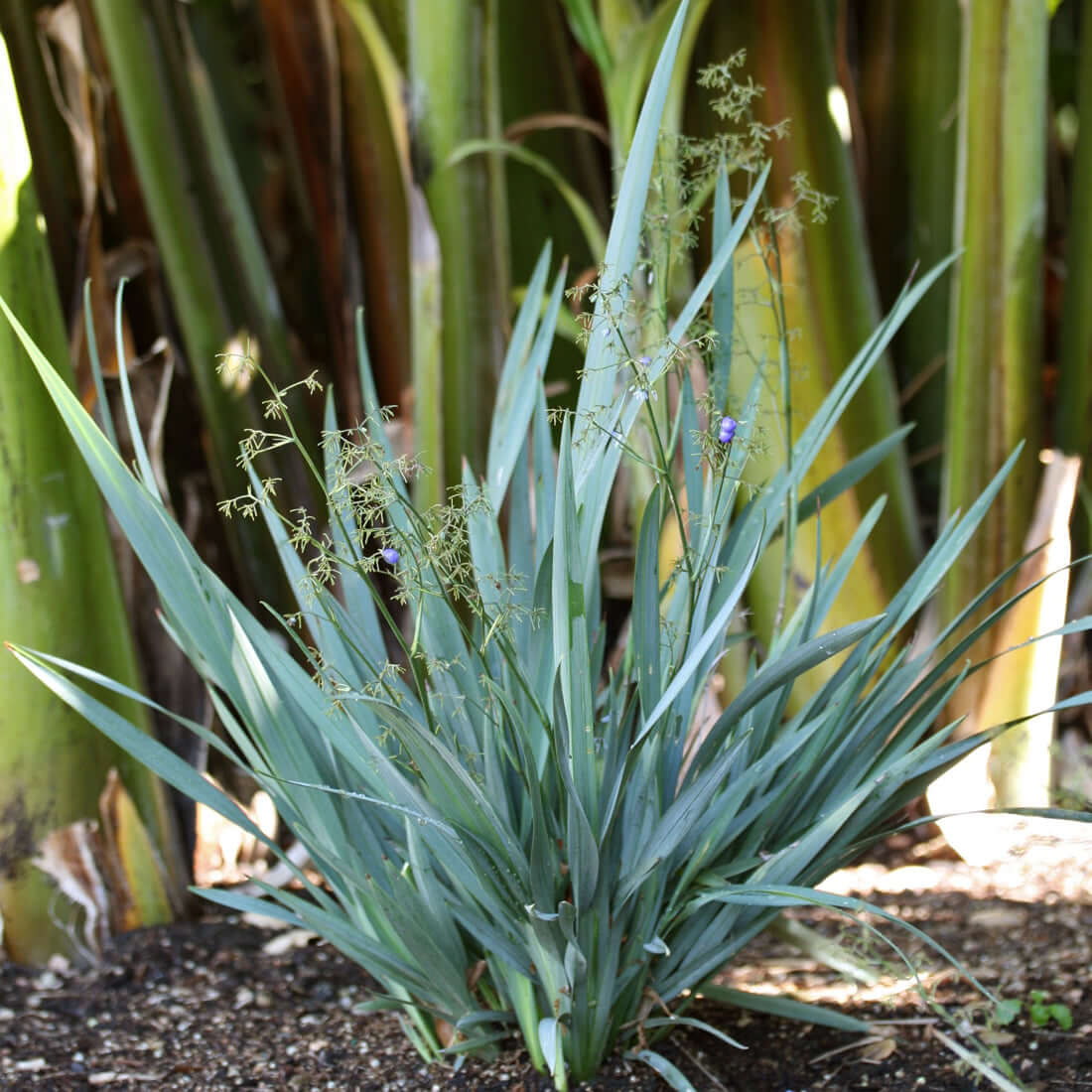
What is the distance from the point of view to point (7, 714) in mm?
790

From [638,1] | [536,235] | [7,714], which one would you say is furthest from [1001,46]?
[7,714]

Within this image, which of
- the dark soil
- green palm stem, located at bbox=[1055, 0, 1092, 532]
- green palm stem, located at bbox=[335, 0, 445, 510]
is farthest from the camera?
green palm stem, located at bbox=[335, 0, 445, 510]

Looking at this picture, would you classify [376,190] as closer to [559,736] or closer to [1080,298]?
[1080,298]

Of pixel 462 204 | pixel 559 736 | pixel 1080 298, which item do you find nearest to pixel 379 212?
pixel 462 204

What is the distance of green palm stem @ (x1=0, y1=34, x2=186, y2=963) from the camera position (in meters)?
0.78

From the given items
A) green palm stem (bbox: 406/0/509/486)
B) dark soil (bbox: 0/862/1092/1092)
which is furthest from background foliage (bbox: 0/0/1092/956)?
dark soil (bbox: 0/862/1092/1092)

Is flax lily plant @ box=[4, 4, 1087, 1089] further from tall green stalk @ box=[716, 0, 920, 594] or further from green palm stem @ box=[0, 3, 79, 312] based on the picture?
green palm stem @ box=[0, 3, 79, 312]

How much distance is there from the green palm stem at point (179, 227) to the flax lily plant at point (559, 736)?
0.42m

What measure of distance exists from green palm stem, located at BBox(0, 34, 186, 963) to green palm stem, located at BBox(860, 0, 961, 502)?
814 millimetres

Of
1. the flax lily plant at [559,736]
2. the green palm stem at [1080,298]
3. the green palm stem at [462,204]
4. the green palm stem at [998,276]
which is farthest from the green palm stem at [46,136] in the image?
the green palm stem at [1080,298]

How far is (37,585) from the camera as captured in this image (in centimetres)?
79

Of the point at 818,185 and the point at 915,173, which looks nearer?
the point at 818,185

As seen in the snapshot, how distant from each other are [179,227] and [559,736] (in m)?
0.69

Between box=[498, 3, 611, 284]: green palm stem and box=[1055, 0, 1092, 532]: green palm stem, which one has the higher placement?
box=[498, 3, 611, 284]: green palm stem
